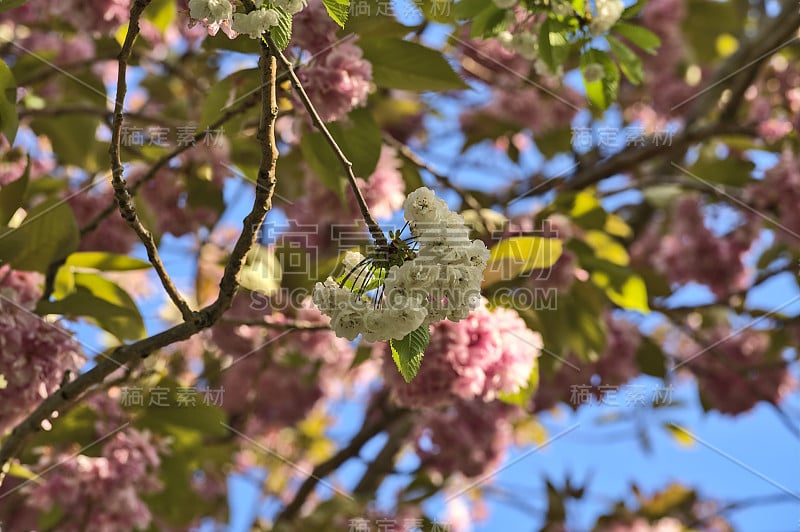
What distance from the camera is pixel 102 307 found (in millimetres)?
1636

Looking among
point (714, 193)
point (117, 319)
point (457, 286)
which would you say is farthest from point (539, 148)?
point (457, 286)

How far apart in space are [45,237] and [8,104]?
0.92ft

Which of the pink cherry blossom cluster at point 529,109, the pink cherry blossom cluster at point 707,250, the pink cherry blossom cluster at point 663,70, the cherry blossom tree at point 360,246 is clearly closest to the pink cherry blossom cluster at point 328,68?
the cherry blossom tree at point 360,246

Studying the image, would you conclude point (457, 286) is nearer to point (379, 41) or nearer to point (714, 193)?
point (379, 41)

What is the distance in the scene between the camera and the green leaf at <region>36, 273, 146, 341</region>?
162 centimetres

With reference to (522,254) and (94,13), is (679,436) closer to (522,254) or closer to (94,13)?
(522,254)

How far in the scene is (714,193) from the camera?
261 centimetres

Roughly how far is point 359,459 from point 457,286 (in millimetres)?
1760

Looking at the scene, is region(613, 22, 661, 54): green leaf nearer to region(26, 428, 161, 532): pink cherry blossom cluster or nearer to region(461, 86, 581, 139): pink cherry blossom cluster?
region(461, 86, 581, 139): pink cherry blossom cluster

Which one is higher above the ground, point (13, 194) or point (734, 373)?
point (734, 373)

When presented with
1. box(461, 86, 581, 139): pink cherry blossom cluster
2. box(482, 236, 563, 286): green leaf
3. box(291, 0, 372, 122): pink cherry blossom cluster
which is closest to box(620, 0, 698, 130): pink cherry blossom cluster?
box(461, 86, 581, 139): pink cherry blossom cluster

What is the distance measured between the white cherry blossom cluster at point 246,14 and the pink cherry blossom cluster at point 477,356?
0.78 meters

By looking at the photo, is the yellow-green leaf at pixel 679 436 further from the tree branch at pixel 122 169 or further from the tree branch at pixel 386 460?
the tree branch at pixel 122 169

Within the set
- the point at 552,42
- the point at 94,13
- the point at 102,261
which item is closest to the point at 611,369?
the point at 552,42
